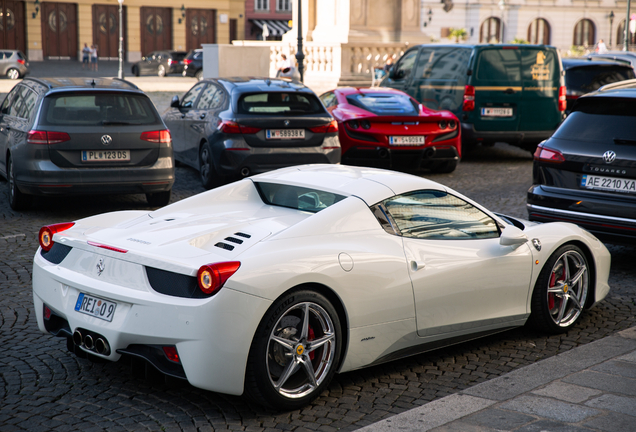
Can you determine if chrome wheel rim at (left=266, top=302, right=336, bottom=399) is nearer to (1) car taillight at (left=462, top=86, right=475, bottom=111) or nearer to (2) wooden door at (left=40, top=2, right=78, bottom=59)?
(1) car taillight at (left=462, top=86, right=475, bottom=111)

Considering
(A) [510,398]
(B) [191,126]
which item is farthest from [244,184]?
(B) [191,126]

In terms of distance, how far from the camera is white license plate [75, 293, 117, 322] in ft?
12.9

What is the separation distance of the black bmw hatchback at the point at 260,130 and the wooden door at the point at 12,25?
45.2 m

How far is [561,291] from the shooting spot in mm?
5391

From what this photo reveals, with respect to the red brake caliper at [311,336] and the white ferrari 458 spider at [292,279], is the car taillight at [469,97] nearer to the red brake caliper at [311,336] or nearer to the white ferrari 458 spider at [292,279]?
the white ferrari 458 spider at [292,279]

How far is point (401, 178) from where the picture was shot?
4812 mm

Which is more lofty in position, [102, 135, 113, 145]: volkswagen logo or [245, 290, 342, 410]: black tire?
[102, 135, 113, 145]: volkswagen logo

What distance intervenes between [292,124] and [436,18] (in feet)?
260

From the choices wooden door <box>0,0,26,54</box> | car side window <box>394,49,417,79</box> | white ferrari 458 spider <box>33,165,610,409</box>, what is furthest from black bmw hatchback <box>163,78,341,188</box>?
wooden door <box>0,0,26,54</box>

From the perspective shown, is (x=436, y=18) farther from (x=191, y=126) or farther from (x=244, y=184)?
(x=244, y=184)

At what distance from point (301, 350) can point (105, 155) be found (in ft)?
17.6

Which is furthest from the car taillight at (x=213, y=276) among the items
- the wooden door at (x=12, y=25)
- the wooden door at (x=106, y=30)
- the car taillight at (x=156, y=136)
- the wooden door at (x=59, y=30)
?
the wooden door at (x=106, y=30)

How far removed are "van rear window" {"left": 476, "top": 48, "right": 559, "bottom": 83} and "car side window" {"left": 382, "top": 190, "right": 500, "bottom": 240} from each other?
9237 millimetres

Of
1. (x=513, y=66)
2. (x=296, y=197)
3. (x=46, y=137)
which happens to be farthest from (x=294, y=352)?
(x=513, y=66)
